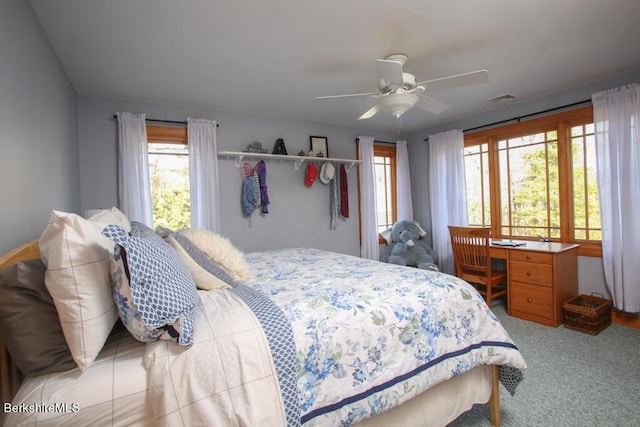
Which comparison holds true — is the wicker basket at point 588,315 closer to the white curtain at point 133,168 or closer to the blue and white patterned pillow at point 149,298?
the blue and white patterned pillow at point 149,298

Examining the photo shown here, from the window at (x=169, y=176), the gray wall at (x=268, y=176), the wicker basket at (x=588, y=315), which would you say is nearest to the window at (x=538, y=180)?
the wicker basket at (x=588, y=315)

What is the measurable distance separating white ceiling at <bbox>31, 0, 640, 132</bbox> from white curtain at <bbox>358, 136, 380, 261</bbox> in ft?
4.96

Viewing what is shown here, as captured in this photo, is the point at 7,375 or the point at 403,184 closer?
the point at 7,375

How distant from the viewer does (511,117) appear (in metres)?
3.85

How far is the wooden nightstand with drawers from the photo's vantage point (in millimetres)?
3025

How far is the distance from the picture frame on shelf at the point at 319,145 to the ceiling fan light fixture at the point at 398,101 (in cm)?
195

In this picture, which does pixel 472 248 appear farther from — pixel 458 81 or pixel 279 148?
pixel 279 148

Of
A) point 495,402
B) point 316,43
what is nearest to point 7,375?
point 495,402

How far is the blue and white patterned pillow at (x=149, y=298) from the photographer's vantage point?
0.97 meters

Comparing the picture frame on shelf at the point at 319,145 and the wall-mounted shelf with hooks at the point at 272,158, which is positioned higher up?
the picture frame on shelf at the point at 319,145

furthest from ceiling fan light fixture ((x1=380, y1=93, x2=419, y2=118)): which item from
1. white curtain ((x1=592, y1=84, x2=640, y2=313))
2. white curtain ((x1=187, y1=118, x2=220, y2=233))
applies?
white curtain ((x1=592, y1=84, x2=640, y2=313))

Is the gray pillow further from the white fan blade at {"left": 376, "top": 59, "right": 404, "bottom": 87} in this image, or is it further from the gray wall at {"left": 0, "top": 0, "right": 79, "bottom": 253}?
the white fan blade at {"left": 376, "top": 59, "right": 404, "bottom": 87}

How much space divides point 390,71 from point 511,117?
2.67 metres

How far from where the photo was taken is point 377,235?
456cm
